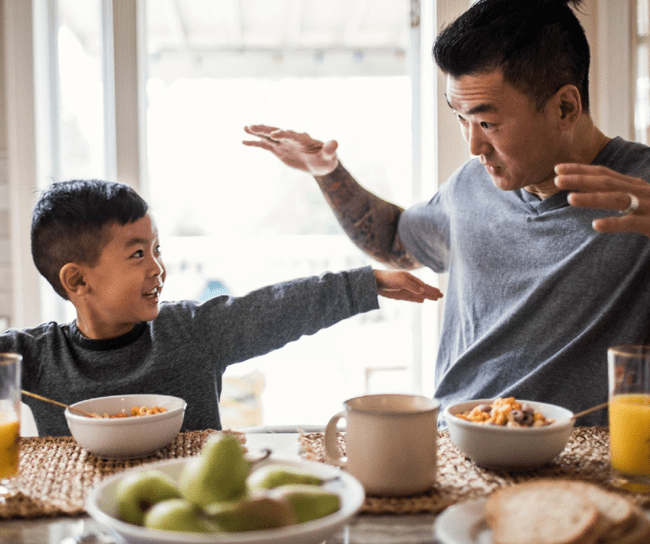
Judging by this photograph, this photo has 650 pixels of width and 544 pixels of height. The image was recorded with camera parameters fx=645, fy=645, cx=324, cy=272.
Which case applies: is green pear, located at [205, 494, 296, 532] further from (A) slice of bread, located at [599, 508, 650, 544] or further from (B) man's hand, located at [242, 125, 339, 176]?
(B) man's hand, located at [242, 125, 339, 176]

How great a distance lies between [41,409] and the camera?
1.18m

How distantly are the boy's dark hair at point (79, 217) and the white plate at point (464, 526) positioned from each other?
34.6 inches

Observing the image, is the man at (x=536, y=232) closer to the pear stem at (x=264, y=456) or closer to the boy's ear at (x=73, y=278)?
the pear stem at (x=264, y=456)

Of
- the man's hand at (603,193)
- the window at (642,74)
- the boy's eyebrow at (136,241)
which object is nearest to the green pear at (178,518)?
the man's hand at (603,193)

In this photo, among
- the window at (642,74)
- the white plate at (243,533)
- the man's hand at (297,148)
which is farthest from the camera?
the window at (642,74)

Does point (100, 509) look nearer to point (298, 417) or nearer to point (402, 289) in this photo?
point (402, 289)

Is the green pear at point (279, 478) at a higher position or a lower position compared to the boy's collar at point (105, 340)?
lower

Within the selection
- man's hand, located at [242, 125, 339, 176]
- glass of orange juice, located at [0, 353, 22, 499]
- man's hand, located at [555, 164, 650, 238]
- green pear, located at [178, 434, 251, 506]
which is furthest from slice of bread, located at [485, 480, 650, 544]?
man's hand, located at [242, 125, 339, 176]

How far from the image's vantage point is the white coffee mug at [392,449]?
702mm

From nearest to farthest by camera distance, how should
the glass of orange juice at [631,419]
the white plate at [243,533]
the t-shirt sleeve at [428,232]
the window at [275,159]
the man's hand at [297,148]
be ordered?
1. the white plate at [243,533]
2. the glass of orange juice at [631,419]
3. the man's hand at [297,148]
4. the t-shirt sleeve at [428,232]
5. the window at [275,159]

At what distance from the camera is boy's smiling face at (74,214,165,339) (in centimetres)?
122

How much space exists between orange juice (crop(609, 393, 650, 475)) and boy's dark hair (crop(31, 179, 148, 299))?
92 centimetres

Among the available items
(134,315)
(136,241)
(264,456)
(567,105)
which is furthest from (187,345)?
(567,105)

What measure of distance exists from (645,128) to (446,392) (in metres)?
1.08
